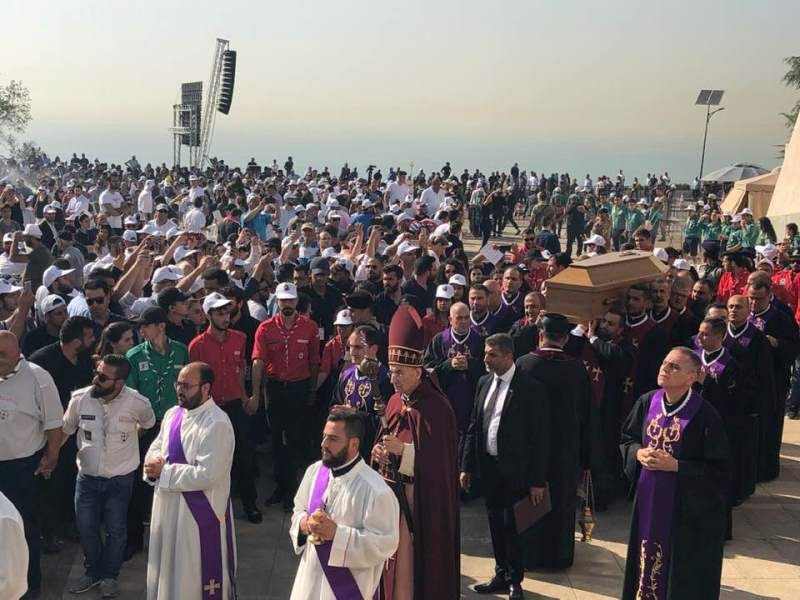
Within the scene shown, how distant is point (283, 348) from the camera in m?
7.73

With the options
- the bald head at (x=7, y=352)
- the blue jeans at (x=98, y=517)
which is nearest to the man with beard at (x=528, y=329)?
the blue jeans at (x=98, y=517)

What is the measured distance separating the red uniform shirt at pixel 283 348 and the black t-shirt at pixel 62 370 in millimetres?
1573

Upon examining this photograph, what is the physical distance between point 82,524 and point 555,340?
3.78m

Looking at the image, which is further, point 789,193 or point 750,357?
point 789,193

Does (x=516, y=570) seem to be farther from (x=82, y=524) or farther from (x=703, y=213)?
(x=703, y=213)

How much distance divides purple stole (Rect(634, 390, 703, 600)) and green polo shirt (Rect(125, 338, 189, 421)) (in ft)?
12.1

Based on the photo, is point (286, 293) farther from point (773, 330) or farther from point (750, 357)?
point (773, 330)

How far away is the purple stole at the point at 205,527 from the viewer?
17.7 ft

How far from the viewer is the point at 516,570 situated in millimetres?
6105

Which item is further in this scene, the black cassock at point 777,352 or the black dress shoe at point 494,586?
the black cassock at point 777,352

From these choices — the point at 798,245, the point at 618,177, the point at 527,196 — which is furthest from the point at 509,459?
the point at 618,177

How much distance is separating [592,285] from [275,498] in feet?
12.2

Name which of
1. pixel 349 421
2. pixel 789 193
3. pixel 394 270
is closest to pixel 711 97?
pixel 789 193

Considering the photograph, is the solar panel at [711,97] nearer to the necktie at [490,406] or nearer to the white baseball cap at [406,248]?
the white baseball cap at [406,248]
